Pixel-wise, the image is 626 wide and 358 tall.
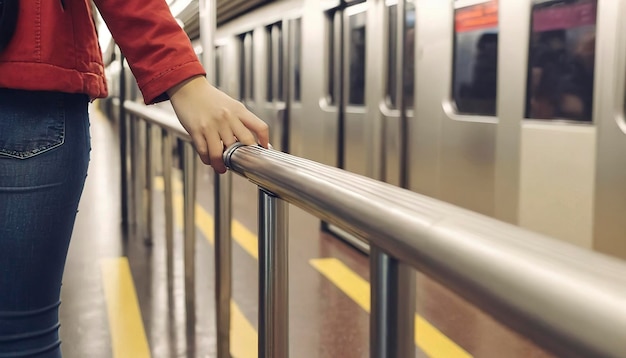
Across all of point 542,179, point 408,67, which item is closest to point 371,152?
point 408,67

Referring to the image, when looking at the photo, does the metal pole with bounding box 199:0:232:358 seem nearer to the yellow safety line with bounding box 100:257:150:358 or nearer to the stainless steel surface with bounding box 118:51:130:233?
the yellow safety line with bounding box 100:257:150:358

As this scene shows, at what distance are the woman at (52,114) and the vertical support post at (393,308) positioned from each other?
0.33 meters

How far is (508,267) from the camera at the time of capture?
0.41 meters

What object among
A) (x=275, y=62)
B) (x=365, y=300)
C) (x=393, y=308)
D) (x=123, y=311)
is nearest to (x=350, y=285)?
(x=365, y=300)

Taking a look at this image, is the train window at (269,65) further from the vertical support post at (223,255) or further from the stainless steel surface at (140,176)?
the vertical support post at (223,255)

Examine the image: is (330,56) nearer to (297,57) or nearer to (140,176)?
(297,57)

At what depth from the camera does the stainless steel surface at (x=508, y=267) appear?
349mm

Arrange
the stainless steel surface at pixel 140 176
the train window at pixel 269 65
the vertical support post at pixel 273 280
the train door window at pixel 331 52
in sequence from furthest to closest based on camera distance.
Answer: the train window at pixel 269 65 < the train door window at pixel 331 52 < the stainless steel surface at pixel 140 176 < the vertical support post at pixel 273 280

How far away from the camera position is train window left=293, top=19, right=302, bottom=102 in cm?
626

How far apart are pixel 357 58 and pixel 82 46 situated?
4386 millimetres

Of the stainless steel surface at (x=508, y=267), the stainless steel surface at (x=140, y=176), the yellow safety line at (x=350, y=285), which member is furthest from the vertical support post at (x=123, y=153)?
the stainless steel surface at (x=508, y=267)

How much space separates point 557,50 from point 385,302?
8.86ft

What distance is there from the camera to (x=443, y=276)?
49 centimetres

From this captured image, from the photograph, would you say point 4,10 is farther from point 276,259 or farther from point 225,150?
point 276,259
